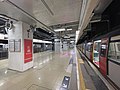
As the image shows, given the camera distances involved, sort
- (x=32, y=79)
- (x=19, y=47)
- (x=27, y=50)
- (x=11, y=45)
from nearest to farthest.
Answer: (x=32, y=79)
(x=19, y=47)
(x=11, y=45)
(x=27, y=50)

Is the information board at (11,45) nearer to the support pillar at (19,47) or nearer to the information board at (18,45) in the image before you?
the support pillar at (19,47)

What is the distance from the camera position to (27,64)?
5734mm

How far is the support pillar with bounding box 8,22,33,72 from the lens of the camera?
530 centimetres

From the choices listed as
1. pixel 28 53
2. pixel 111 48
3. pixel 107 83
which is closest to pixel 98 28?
pixel 111 48

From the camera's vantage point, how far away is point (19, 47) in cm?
533

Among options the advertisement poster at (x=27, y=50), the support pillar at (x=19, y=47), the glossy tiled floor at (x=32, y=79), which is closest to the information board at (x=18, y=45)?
the support pillar at (x=19, y=47)

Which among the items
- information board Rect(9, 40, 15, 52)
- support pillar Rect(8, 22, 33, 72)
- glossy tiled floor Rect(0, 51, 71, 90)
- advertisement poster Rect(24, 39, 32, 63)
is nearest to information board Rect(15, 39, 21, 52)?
support pillar Rect(8, 22, 33, 72)

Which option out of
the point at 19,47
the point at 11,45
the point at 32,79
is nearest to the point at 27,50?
the point at 19,47

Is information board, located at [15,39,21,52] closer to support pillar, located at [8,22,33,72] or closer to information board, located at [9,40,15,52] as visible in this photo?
support pillar, located at [8,22,33,72]

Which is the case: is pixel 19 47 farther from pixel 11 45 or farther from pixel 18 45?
pixel 11 45

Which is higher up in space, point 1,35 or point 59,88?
point 1,35

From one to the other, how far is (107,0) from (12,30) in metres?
5.18

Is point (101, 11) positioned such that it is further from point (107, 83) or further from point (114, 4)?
point (107, 83)

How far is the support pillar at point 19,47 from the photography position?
530 cm
